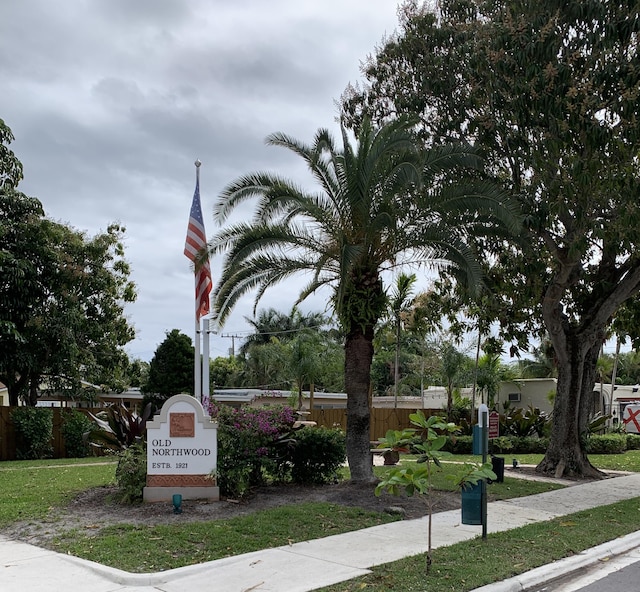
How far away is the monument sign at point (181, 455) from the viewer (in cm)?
1138

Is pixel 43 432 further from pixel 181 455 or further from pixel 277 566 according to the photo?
pixel 277 566

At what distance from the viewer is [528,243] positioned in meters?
15.0

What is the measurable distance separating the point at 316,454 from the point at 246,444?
193 centimetres

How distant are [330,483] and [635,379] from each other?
57107mm

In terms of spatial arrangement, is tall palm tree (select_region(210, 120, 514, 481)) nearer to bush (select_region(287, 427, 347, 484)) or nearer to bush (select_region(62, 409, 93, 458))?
bush (select_region(287, 427, 347, 484))

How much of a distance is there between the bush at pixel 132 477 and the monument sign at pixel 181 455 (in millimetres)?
178

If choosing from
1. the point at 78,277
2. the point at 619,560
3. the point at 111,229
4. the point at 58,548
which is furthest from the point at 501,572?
the point at 111,229

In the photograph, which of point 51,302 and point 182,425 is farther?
point 51,302

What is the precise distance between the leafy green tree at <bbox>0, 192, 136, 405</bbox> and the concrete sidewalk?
1527 centimetres

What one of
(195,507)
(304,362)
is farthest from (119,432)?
(304,362)

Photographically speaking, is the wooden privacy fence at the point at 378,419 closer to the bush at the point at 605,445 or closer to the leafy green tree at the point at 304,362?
the bush at the point at 605,445

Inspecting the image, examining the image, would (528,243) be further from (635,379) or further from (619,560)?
(635,379)

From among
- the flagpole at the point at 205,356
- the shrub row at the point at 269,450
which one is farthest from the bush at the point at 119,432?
the shrub row at the point at 269,450

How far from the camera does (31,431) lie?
21.3m
